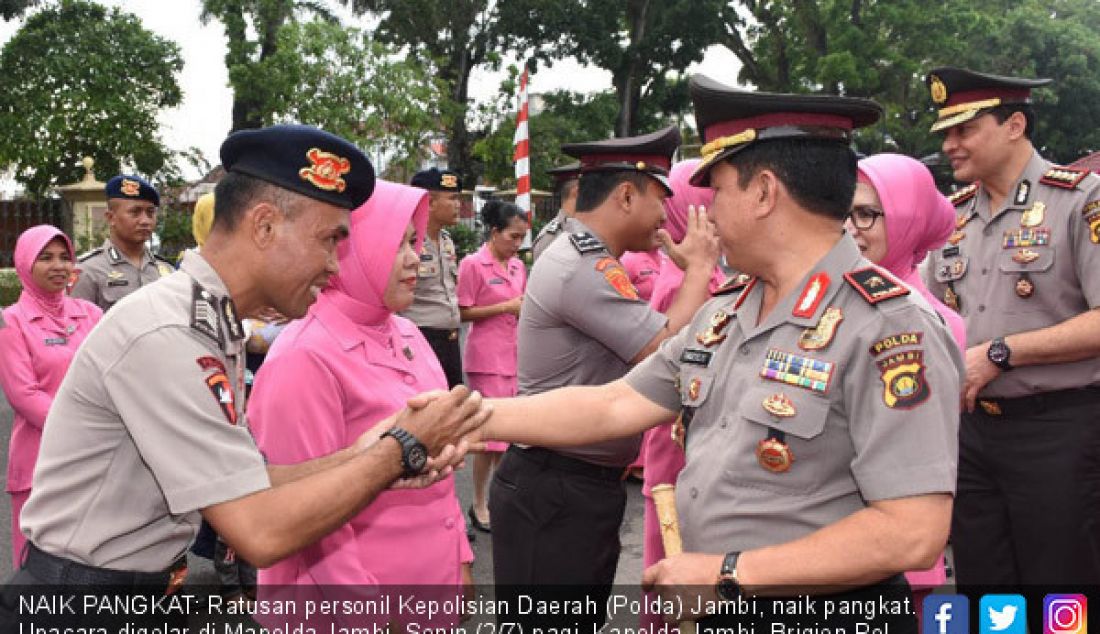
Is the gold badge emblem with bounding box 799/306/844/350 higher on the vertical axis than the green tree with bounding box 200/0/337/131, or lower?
lower

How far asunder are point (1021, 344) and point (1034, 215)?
0.63 metres

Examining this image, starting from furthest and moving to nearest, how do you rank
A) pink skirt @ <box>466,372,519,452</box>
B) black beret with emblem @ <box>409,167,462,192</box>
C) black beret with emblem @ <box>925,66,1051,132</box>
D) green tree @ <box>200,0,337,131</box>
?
green tree @ <box>200,0,337,131</box> → black beret with emblem @ <box>409,167,462,192</box> → pink skirt @ <box>466,372,519,452</box> → black beret with emblem @ <box>925,66,1051,132</box>

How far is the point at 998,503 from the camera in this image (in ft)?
12.5

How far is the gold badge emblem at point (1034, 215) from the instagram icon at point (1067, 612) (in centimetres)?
154

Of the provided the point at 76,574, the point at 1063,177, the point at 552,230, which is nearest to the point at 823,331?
the point at 76,574

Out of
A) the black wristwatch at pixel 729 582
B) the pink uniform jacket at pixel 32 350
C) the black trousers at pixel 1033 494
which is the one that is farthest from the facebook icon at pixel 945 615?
the pink uniform jacket at pixel 32 350

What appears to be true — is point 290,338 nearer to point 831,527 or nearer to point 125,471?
point 125,471

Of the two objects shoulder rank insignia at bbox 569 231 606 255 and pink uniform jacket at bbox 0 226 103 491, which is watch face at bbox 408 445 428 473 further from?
pink uniform jacket at bbox 0 226 103 491

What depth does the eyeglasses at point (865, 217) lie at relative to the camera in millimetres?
3201

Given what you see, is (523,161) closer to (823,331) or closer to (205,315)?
(205,315)

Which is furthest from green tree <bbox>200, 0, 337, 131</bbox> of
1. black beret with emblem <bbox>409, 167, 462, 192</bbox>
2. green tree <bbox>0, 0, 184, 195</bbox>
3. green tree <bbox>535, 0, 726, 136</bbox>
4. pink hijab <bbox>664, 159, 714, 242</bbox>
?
pink hijab <bbox>664, 159, 714, 242</bbox>

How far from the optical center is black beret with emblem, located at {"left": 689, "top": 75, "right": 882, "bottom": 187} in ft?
6.81

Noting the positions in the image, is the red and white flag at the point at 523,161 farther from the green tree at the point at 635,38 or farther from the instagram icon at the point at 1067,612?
the green tree at the point at 635,38

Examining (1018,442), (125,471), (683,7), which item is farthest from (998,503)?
(683,7)
